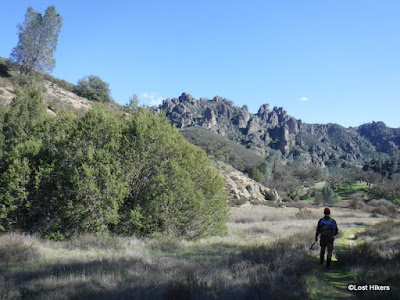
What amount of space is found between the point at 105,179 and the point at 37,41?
3858cm

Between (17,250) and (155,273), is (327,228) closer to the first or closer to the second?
(155,273)

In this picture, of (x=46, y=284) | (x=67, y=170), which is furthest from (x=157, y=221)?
(x=46, y=284)

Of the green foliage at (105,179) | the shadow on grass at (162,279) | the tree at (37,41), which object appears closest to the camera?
the shadow on grass at (162,279)

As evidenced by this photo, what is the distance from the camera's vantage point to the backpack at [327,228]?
8.84 metres

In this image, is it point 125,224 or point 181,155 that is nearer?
point 125,224

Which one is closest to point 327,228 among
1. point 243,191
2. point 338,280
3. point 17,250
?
point 338,280

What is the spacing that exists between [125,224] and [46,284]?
6.17 metres

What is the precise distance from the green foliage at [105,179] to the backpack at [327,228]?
17.2ft

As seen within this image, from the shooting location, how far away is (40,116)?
16172 millimetres

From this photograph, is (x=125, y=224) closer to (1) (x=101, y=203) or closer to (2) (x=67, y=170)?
(1) (x=101, y=203)

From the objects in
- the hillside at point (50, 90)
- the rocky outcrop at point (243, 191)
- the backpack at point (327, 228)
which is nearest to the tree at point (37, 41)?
the hillside at point (50, 90)

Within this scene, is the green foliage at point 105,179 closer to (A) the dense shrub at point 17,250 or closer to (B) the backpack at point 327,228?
(A) the dense shrub at point 17,250

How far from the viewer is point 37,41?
39000 mm

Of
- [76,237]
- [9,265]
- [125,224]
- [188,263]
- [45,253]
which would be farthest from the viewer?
[125,224]
